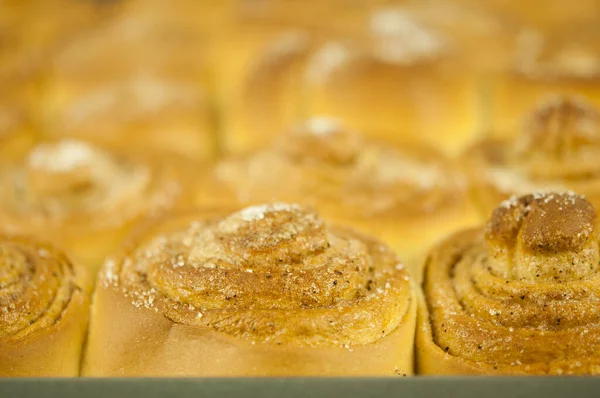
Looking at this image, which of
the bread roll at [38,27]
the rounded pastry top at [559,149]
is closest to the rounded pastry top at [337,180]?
the rounded pastry top at [559,149]

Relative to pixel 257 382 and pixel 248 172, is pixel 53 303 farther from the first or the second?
pixel 248 172

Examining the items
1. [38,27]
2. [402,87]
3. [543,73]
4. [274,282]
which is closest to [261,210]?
[274,282]

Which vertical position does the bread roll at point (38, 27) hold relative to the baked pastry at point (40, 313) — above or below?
below

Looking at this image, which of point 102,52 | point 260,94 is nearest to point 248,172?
point 260,94

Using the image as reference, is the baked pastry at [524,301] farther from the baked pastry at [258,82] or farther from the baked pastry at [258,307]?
the baked pastry at [258,82]

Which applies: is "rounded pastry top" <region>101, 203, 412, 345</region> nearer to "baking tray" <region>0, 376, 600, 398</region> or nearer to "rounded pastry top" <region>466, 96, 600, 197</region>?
"baking tray" <region>0, 376, 600, 398</region>

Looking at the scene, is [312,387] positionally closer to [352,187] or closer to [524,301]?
[524,301]
